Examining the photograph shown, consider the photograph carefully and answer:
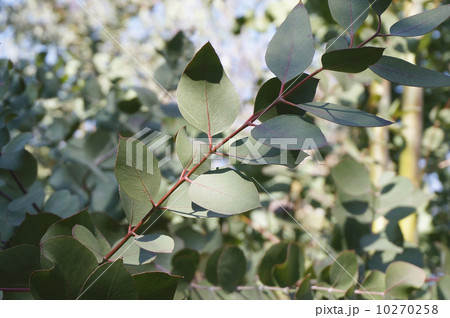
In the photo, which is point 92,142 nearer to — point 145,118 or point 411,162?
point 145,118

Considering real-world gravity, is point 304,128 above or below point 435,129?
below

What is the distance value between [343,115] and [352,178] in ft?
0.76

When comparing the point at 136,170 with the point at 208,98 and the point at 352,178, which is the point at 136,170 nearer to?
the point at 208,98

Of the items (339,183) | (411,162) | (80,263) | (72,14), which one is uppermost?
(72,14)

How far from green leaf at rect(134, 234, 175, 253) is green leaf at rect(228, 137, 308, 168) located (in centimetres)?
5

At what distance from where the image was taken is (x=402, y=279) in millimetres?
322

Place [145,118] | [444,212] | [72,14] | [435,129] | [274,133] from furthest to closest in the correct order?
[72,14] → [444,212] → [435,129] → [145,118] → [274,133]

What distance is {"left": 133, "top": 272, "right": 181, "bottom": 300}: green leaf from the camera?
220 millimetres

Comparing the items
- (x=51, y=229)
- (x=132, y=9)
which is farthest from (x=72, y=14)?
(x=51, y=229)

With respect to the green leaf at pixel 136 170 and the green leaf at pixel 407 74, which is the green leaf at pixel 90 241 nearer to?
the green leaf at pixel 136 170

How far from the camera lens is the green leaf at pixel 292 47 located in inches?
7.9

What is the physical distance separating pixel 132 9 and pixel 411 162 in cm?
184

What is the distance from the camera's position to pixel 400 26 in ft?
0.68

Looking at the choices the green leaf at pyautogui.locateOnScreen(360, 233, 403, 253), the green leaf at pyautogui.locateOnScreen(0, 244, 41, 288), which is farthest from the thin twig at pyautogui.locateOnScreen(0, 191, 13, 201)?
the green leaf at pyautogui.locateOnScreen(360, 233, 403, 253)
